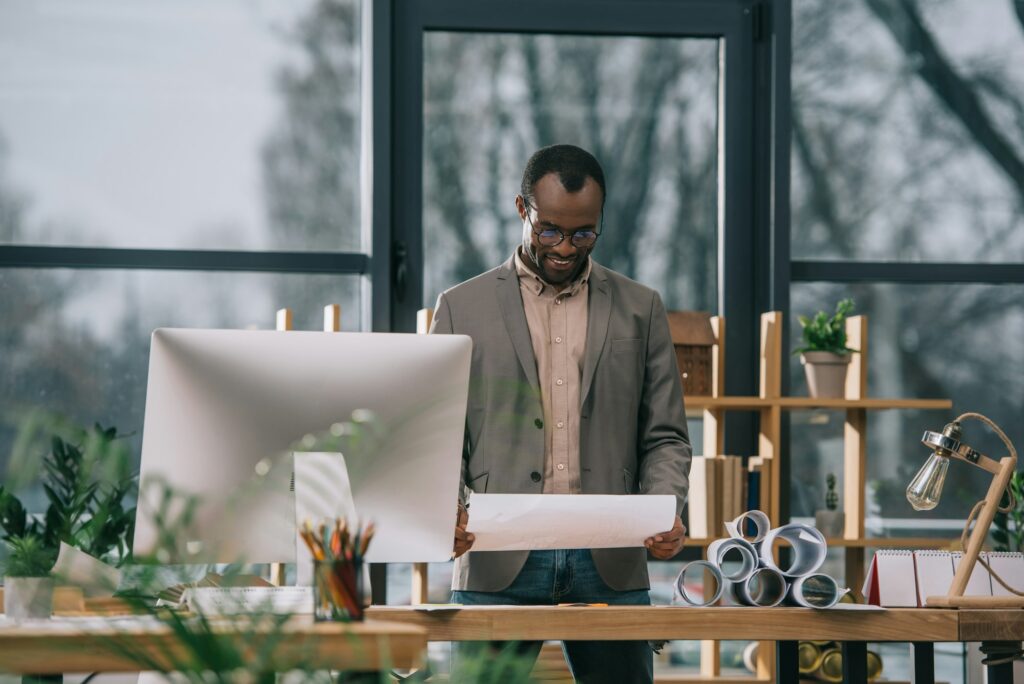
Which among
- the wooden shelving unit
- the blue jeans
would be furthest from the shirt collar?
the wooden shelving unit

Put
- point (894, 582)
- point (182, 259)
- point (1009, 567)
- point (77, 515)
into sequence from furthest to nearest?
point (182, 259)
point (1009, 567)
point (894, 582)
point (77, 515)

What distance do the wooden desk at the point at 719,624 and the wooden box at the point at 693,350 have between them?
1900 mm

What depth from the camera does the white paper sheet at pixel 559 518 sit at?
1.98 meters

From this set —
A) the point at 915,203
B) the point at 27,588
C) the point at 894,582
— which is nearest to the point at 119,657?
the point at 27,588

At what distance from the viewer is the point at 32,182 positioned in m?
4.19

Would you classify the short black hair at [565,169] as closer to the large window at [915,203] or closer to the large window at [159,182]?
the large window at [159,182]

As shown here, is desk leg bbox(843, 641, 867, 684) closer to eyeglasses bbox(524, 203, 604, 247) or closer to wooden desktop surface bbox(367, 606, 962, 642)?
wooden desktop surface bbox(367, 606, 962, 642)

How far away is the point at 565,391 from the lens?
2463mm

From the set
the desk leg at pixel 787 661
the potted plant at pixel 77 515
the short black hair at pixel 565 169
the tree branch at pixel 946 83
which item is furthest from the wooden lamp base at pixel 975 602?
the tree branch at pixel 946 83

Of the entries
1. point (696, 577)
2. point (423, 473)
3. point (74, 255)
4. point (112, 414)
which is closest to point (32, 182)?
point (74, 255)

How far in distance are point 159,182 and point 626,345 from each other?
2.33 m

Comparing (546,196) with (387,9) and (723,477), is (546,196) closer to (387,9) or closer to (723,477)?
(723,477)

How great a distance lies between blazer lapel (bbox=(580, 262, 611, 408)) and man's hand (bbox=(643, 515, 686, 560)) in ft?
1.23

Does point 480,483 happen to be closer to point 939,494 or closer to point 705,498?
point 939,494
